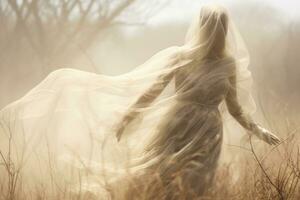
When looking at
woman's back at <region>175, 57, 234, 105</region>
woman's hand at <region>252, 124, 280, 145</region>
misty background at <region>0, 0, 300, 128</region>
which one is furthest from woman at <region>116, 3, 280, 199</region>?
misty background at <region>0, 0, 300, 128</region>

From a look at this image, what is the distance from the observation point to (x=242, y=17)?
6.51 metres

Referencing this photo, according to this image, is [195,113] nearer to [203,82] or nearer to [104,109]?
[203,82]

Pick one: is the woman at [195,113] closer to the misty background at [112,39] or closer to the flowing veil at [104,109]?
the flowing veil at [104,109]

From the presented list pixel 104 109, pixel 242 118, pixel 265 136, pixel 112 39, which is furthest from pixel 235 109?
pixel 112 39

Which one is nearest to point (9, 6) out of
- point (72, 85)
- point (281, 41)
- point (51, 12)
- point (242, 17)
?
point (51, 12)

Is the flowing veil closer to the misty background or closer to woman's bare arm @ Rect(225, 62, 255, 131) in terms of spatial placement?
woman's bare arm @ Rect(225, 62, 255, 131)

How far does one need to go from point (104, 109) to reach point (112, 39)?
3684 millimetres

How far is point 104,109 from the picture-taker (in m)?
2.66

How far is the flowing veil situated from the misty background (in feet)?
8.90

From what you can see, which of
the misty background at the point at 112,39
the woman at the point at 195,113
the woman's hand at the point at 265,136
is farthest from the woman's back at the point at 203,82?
the misty background at the point at 112,39

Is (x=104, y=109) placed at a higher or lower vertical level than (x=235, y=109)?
higher

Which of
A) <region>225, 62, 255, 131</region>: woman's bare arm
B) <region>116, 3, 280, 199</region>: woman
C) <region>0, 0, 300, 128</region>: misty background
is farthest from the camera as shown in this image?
<region>0, 0, 300, 128</region>: misty background

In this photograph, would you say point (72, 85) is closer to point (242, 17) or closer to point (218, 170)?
point (218, 170)

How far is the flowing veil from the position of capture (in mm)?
2488
